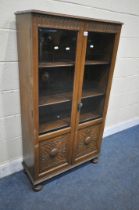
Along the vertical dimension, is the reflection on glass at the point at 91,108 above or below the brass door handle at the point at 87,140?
above

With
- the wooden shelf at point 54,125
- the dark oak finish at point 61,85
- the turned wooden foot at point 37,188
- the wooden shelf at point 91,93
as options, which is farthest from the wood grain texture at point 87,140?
the turned wooden foot at point 37,188

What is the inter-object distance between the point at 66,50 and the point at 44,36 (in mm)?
247

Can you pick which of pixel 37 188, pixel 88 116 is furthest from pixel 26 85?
pixel 37 188

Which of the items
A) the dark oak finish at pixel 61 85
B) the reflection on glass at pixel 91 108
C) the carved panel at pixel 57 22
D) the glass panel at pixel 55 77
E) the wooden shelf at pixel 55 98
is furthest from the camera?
the reflection on glass at pixel 91 108

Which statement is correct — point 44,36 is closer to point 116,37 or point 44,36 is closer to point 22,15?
point 22,15

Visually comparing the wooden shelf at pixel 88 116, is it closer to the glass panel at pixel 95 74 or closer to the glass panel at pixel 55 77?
the glass panel at pixel 95 74

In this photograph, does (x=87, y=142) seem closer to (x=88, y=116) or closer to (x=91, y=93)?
(x=88, y=116)

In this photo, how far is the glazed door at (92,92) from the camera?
5.54ft

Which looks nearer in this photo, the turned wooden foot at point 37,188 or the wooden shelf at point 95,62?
the wooden shelf at point 95,62

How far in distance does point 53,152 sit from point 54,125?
28 centimetres

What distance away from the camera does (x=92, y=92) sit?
1.86 metres

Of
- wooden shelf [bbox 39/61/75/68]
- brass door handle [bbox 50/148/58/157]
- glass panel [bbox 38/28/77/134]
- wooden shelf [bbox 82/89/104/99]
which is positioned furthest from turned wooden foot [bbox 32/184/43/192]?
wooden shelf [bbox 39/61/75/68]

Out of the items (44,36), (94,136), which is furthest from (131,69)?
(44,36)

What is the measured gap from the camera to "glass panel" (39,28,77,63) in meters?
1.40
